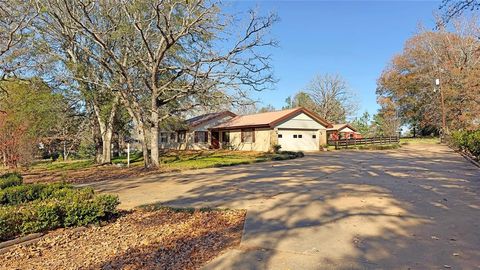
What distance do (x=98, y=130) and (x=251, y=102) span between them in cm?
1439

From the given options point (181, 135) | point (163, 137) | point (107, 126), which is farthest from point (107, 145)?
point (163, 137)

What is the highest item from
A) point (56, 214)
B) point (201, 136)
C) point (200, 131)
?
point (200, 131)

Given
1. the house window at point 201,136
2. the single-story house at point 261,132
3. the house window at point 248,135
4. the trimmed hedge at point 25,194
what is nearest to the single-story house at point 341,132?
the single-story house at point 261,132

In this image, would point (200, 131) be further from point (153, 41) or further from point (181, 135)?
point (153, 41)

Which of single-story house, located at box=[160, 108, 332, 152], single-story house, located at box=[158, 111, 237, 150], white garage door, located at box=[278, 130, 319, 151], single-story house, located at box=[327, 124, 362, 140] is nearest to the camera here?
single-story house, located at box=[160, 108, 332, 152]

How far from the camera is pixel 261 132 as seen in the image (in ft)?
90.1

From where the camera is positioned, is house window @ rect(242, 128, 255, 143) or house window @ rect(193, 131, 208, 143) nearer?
house window @ rect(242, 128, 255, 143)

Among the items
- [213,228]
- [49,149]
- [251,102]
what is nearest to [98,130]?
[49,149]

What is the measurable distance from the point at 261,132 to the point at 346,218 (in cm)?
2172

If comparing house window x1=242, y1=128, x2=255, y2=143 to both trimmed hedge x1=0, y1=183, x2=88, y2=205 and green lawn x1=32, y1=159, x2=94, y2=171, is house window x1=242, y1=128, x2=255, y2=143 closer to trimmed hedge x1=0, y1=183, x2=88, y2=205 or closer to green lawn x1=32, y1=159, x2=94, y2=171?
green lawn x1=32, y1=159, x2=94, y2=171

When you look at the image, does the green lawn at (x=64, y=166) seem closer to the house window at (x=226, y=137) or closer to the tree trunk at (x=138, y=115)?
the tree trunk at (x=138, y=115)

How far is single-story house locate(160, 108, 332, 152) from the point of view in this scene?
26930 mm

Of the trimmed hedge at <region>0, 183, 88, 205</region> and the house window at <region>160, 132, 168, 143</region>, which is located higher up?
the house window at <region>160, 132, 168, 143</region>

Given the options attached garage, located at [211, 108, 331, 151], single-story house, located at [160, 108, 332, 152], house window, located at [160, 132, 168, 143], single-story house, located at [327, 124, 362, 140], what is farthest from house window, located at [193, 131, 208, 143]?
single-story house, located at [327, 124, 362, 140]
